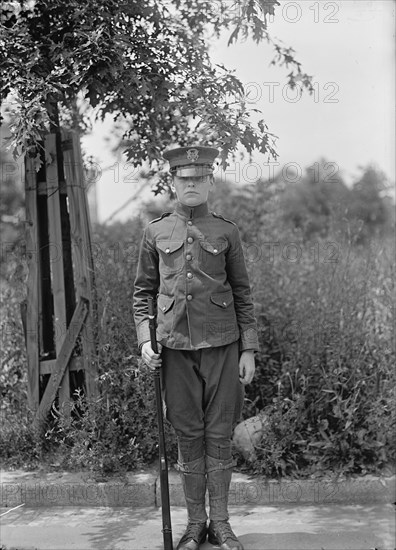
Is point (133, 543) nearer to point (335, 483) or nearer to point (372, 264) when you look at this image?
point (335, 483)

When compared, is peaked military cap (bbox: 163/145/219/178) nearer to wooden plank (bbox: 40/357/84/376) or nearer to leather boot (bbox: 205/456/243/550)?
leather boot (bbox: 205/456/243/550)

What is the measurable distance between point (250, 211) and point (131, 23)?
5.49 m

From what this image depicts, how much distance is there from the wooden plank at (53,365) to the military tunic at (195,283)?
1.26 meters

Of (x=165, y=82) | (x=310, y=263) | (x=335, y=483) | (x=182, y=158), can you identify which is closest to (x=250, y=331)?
(x=182, y=158)

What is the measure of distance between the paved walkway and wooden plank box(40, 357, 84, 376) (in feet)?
2.88

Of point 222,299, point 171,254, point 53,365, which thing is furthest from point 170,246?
point 53,365

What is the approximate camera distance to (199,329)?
3.51m

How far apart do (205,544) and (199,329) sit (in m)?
1.11

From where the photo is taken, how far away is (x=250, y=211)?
9648mm

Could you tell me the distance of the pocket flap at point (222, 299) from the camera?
11.6 ft

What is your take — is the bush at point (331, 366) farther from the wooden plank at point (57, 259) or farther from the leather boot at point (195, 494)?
the wooden plank at point (57, 259)

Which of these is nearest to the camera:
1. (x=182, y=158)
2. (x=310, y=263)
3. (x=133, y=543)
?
(x=182, y=158)

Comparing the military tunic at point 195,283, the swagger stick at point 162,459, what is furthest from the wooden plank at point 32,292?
the swagger stick at point 162,459

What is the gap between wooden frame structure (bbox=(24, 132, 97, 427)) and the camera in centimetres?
472
